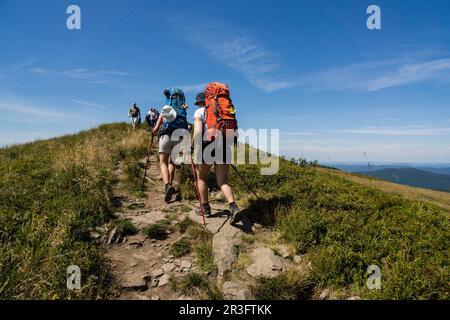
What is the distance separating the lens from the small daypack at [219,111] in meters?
7.17

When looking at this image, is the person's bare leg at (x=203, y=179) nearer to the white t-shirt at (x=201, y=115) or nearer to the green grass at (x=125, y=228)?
the white t-shirt at (x=201, y=115)

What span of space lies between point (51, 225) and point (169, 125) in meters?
4.17

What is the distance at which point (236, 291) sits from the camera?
5.04 m

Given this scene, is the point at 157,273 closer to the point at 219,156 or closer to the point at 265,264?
the point at 265,264

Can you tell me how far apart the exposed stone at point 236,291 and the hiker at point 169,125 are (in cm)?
421

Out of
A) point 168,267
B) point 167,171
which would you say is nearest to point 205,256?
point 168,267

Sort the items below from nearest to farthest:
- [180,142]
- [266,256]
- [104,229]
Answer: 1. [266,256]
2. [104,229]
3. [180,142]

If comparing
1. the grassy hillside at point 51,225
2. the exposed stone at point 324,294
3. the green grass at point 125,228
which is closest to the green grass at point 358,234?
the exposed stone at point 324,294

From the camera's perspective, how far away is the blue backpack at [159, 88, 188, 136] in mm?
9195
